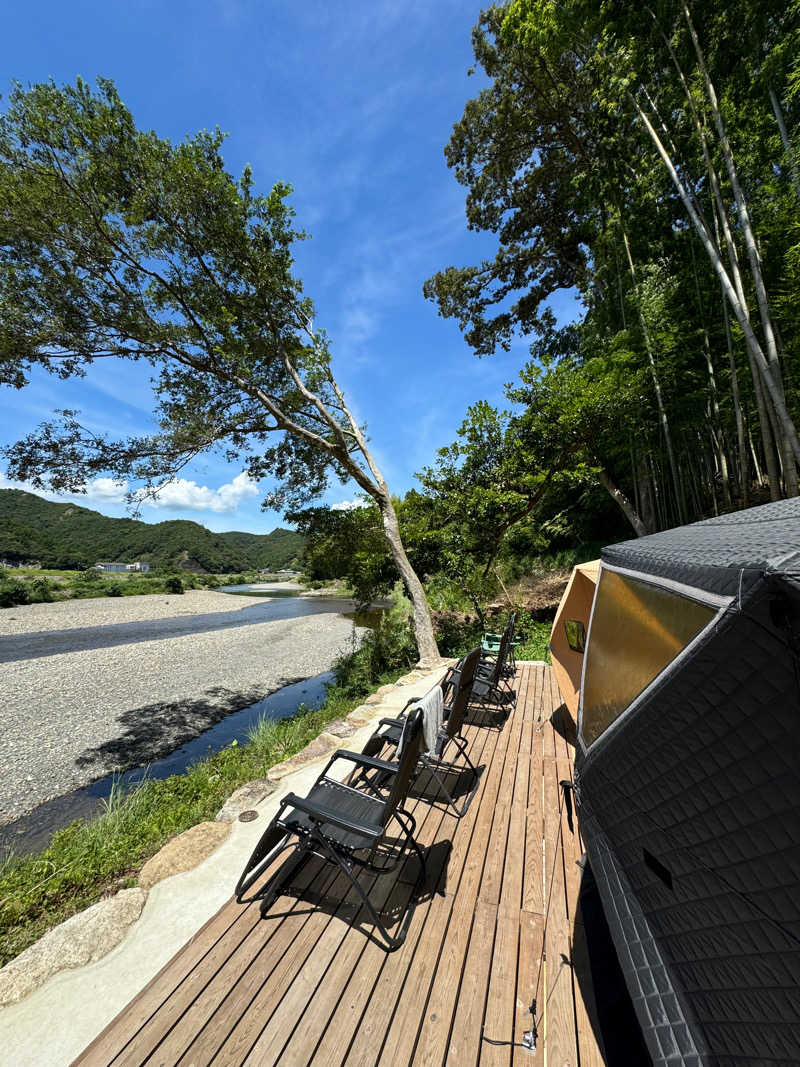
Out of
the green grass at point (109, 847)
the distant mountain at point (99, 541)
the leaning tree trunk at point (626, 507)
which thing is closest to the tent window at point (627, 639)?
the green grass at point (109, 847)

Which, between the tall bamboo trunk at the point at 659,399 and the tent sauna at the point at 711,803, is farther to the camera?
the tall bamboo trunk at the point at 659,399

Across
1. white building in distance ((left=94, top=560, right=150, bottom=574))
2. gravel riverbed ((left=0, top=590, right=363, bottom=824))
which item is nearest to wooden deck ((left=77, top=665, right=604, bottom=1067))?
gravel riverbed ((left=0, top=590, right=363, bottom=824))

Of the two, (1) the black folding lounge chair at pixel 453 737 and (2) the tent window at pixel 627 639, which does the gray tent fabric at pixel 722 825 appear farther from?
(1) the black folding lounge chair at pixel 453 737

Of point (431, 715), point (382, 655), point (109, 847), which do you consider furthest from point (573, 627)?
point (382, 655)

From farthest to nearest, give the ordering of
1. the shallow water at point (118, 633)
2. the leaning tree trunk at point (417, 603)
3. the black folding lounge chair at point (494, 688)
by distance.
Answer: the shallow water at point (118, 633) < the leaning tree trunk at point (417, 603) < the black folding lounge chair at point (494, 688)

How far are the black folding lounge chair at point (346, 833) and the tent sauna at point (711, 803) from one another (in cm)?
86

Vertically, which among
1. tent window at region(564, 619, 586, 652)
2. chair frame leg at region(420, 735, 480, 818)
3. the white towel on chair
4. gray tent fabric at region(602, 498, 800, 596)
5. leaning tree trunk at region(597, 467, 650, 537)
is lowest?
chair frame leg at region(420, 735, 480, 818)

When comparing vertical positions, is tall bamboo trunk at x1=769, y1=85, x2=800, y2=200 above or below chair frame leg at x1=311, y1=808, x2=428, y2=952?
above

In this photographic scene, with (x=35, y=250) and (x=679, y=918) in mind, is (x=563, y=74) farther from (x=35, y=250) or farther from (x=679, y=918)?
(x=679, y=918)

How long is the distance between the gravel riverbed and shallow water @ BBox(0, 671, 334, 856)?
10.3 inches

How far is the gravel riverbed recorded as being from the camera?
6742 millimetres

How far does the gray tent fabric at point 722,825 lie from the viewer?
71cm

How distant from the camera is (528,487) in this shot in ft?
28.0

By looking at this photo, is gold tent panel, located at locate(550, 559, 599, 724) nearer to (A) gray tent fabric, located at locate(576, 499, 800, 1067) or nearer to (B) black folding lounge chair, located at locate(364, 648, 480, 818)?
(B) black folding lounge chair, located at locate(364, 648, 480, 818)
